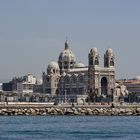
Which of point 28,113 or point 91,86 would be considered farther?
point 91,86

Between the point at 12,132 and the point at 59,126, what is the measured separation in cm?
1042

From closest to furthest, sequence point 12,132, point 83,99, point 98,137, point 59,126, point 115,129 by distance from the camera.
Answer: point 98,137 < point 12,132 < point 115,129 < point 59,126 < point 83,99

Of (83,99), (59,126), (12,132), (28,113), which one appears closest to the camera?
(12,132)

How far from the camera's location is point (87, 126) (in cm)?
7206

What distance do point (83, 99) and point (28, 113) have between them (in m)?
86.5

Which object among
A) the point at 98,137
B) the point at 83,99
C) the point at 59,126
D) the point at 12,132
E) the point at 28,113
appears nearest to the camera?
the point at 98,137

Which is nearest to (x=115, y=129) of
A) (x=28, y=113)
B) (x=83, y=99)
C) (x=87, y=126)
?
(x=87, y=126)

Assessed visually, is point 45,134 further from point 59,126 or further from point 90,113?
point 90,113

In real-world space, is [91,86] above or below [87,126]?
above

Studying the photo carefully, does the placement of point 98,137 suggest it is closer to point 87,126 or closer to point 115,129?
point 115,129

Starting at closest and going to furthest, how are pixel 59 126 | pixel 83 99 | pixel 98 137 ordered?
1. pixel 98 137
2. pixel 59 126
3. pixel 83 99

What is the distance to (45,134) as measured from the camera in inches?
2336

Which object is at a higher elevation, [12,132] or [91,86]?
[91,86]

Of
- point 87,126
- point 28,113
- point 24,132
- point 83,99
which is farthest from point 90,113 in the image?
point 83,99
